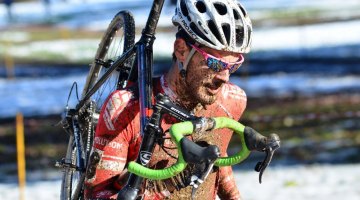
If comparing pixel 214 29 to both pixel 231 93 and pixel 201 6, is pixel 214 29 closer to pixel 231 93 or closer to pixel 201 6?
pixel 201 6

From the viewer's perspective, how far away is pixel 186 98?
444 centimetres

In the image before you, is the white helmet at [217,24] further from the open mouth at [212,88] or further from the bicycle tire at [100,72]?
the bicycle tire at [100,72]

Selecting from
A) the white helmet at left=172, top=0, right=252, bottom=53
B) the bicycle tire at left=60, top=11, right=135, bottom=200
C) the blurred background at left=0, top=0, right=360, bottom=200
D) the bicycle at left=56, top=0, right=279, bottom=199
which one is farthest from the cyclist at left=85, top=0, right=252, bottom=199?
the blurred background at left=0, top=0, right=360, bottom=200

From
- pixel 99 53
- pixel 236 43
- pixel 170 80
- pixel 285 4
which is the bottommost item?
pixel 285 4

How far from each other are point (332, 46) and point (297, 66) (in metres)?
4.04

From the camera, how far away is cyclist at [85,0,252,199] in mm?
4168

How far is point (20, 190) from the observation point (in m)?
11.4

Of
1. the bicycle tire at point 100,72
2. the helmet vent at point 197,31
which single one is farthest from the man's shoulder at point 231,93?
the bicycle tire at point 100,72

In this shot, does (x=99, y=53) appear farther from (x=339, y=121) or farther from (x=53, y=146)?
(x=339, y=121)

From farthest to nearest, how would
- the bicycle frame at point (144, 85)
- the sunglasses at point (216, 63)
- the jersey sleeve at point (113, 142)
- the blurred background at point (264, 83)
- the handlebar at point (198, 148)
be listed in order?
the blurred background at point (264, 83), the jersey sleeve at point (113, 142), the sunglasses at point (216, 63), the bicycle frame at point (144, 85), the handlebar at point (198, 148)

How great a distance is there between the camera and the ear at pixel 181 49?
14.1 feet

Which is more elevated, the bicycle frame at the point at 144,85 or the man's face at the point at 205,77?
the man's face at the point at 205,77

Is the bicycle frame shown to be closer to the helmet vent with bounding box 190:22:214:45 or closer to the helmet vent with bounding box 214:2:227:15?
the helmet vent with bounding box 190:22:214:45

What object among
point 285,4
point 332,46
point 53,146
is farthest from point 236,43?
point 285,4
